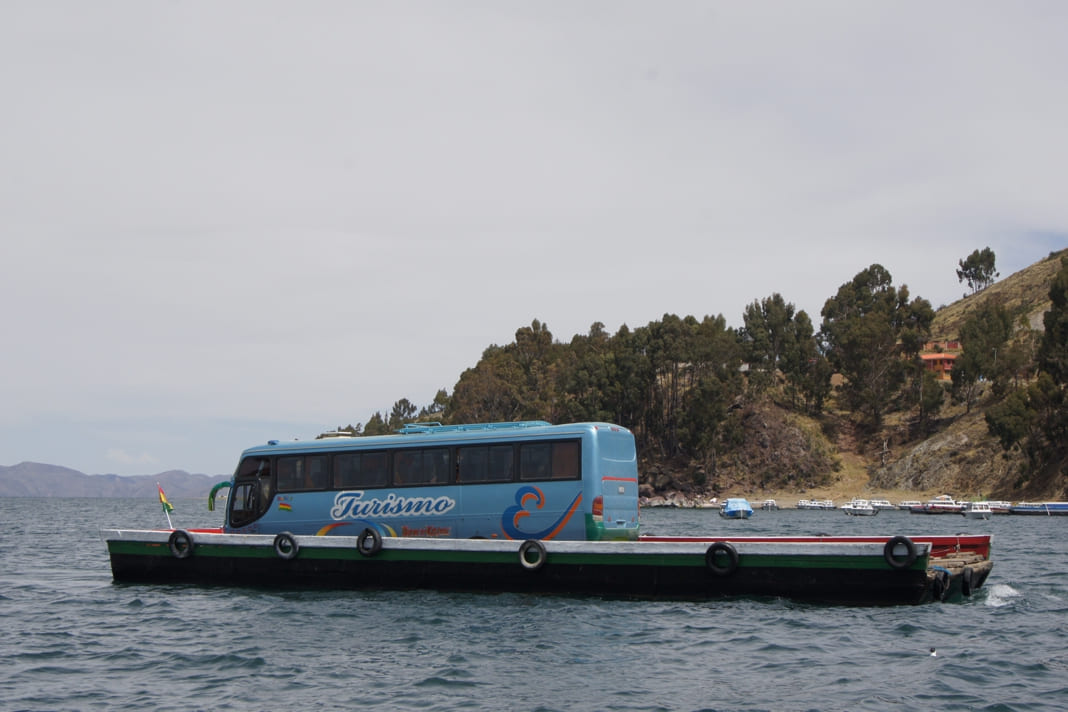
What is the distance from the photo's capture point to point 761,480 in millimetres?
138375

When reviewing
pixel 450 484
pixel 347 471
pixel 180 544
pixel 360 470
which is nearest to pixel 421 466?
pixel 450 484

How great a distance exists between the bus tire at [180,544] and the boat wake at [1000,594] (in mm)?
21532

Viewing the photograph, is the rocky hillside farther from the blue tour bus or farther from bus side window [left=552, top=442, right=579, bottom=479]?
bus side window [left=552, top=442, right=579, bottom=479]

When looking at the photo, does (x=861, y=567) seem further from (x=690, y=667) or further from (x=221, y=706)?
(x=221, y=706)

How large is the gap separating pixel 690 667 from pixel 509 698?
379 cm

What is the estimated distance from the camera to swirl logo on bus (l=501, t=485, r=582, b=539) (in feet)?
85.3

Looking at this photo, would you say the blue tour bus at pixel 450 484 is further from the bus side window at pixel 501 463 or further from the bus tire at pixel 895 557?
the bus tire at pixel 895 557

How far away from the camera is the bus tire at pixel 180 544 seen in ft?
93.0

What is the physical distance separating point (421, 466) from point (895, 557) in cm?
1246

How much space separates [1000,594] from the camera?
27.0 m

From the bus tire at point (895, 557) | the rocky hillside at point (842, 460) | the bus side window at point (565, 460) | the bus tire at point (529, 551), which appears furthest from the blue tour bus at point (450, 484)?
the rocky hillside at point (842, 460)

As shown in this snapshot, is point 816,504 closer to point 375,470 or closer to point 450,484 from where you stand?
point 450,484

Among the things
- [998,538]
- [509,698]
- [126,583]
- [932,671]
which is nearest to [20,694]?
[509,698]

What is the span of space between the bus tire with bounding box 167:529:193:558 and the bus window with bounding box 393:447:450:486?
246 inches
